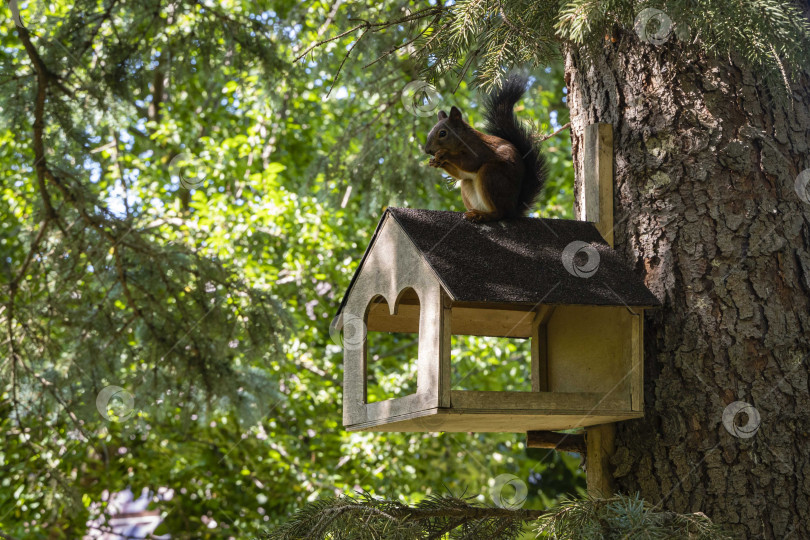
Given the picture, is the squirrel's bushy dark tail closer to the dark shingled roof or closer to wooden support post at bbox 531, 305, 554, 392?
the dark shingled roof

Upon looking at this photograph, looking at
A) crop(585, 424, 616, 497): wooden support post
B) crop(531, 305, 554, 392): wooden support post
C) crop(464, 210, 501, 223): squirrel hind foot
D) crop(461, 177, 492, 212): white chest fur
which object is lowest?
crop(585, 424, 616, 497): wooden support post

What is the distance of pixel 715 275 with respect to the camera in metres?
1.75

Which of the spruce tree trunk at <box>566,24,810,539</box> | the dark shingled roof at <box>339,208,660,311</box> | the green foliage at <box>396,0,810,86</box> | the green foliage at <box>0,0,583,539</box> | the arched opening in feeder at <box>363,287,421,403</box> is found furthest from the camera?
the green foliage at <box>0,0,583,539</box>

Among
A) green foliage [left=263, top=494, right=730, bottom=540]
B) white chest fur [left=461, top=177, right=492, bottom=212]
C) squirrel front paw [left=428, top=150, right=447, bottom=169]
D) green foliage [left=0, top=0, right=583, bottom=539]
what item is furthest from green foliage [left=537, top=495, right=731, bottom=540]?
green foliage [left=0, top=0, right=583, bottom=539]

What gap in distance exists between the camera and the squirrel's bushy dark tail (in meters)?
1.91

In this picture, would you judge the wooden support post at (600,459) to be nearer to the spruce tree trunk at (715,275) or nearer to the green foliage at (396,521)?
the spruce tree trunk at (715,275)

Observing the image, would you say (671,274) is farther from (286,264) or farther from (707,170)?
(286,264)

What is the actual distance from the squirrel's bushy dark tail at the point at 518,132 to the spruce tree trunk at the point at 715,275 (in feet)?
0.62

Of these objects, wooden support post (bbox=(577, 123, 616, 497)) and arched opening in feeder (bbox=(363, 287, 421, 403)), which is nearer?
wooden support post (bbox=(577, 123, 616, 497))

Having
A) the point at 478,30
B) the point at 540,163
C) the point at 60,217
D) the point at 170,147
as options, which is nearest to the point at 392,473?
the point at 60,217

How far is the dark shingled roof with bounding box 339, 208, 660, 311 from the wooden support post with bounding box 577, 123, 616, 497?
106 mm

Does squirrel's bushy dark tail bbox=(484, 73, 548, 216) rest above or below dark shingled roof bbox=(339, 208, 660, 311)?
above

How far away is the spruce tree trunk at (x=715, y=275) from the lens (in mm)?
1649

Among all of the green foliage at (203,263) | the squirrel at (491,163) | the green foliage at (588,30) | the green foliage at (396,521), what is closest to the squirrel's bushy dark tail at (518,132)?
the squirrel at (491,163)
